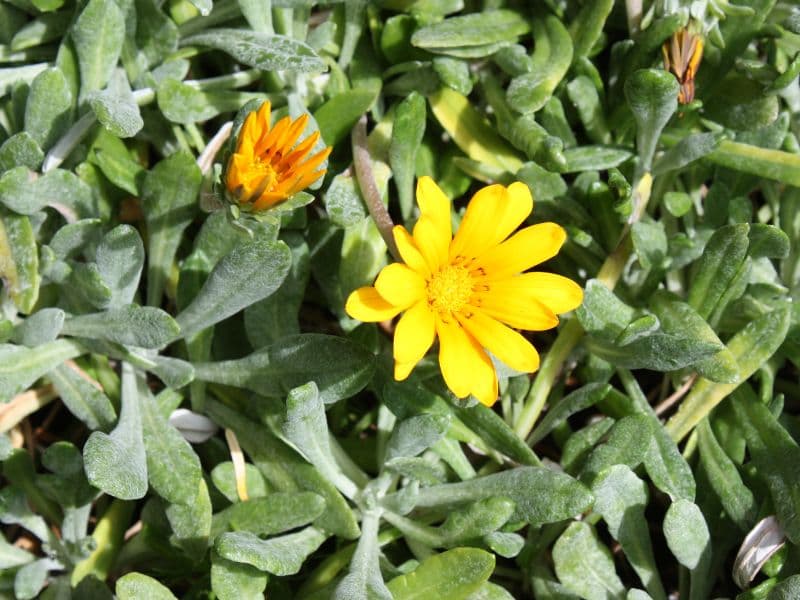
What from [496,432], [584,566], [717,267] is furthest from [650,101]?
[584,566]

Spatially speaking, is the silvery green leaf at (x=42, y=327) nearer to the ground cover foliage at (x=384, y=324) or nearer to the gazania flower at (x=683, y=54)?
the ground cover foliage at (x=384, y=324)

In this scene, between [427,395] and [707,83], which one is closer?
[427,395]

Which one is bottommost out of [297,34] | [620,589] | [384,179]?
[620,589]

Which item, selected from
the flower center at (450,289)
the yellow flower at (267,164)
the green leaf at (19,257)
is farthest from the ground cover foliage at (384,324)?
the flower center at (450,289)

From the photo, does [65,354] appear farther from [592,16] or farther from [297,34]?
[592,16]

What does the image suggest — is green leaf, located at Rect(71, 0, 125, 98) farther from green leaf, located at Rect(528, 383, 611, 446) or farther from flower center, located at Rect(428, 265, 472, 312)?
green leaf, located at Rect(528, 383, 611, 446)

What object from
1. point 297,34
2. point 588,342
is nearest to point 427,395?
point 588,342

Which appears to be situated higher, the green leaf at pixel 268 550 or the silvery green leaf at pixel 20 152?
the silvery green leaf at pixel 20 152
